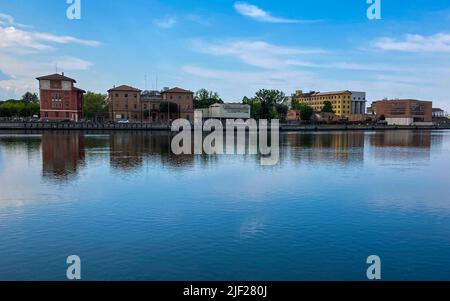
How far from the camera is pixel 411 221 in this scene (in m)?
15.6

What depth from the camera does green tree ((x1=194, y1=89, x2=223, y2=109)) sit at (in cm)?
13238

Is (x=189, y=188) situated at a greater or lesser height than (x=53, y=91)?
lesser

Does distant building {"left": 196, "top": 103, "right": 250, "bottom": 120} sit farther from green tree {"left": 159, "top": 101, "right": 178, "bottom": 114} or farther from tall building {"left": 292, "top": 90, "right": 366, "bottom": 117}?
tall building {"left": 292, "top": 90, "right": 366, "bottom": 117}

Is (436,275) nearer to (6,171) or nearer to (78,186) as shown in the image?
(78,186)

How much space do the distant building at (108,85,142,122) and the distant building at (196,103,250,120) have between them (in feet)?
59.6

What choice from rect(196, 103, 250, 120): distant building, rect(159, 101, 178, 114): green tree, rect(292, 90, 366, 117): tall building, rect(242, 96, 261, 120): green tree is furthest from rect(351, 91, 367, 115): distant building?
rect(159, 101, 178, 114): green tree

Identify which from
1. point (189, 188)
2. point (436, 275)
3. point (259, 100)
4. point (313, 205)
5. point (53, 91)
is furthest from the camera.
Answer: point (259, 100)

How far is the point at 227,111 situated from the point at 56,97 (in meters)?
44.3

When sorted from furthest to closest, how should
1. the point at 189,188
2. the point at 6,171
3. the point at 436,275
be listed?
the point at 6,171 < the point at 189,188 < the point at 436,275

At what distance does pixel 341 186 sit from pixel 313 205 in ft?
17.6

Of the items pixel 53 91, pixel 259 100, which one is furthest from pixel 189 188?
pixel 259 100

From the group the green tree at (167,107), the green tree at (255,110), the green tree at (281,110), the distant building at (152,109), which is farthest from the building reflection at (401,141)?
the distant building at (152,109)

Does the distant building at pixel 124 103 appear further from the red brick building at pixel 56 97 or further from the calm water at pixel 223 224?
the calm water at pixel 223 224

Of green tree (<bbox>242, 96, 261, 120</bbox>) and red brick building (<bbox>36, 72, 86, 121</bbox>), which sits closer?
red brick building (<bbox>36, 72, 86, 121</bbox>)
